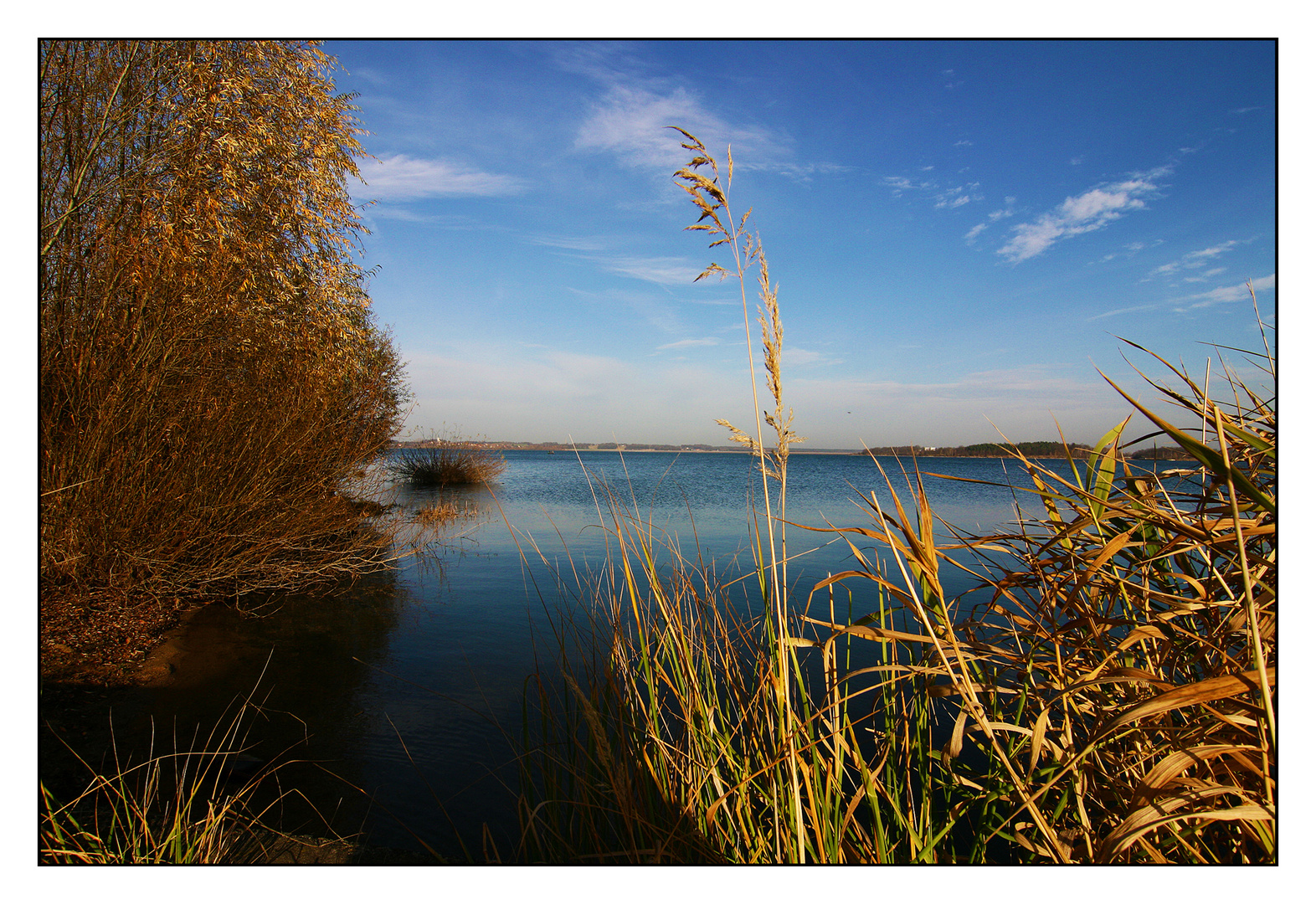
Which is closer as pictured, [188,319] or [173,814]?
[173,814]

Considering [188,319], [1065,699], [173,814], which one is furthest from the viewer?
[188,319]

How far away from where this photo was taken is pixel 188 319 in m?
4.36

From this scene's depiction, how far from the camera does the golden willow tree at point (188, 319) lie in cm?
Answer: 393

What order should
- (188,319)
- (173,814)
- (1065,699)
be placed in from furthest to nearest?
(188,319) < (173,814) < (1065,699)

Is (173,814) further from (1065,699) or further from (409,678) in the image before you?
(1065,699)

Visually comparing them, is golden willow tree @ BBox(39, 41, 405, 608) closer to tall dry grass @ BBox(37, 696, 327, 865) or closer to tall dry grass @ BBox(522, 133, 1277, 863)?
tall dry grass @ BBox(37, 696, 327, 865)

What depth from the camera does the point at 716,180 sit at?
133cm

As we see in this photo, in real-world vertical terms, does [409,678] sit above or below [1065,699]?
below

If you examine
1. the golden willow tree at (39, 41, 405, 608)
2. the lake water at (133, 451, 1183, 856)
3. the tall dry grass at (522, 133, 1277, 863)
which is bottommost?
the lake water at (133, 451, 1183, 856)

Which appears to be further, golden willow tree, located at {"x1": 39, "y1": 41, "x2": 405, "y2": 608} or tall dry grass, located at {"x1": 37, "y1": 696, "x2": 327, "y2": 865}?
golden willow tree, located at {"x1": 39, "y1": 41, "x2": 405, "y2": 608}

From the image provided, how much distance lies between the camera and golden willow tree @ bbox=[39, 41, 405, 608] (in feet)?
12.9

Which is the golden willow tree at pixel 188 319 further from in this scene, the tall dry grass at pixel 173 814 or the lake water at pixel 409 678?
the tall dry grass at pixel 173 814

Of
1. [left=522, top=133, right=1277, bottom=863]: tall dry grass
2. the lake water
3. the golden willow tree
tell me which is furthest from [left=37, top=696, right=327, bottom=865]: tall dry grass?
the golden willow tree

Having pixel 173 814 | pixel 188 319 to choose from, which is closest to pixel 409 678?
pixel 173 814
